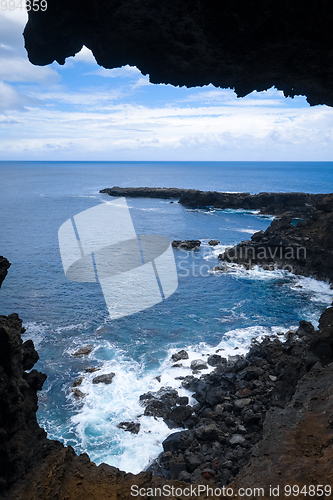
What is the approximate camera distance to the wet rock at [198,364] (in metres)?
21.3

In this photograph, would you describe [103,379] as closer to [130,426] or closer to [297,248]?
[130,426]

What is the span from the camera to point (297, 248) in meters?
39.6

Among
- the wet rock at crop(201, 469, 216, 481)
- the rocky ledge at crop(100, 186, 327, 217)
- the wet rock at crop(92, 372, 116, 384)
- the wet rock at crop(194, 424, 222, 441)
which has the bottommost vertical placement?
the wet rock at crop(92, 372, 116, 384)

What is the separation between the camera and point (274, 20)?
9023mm

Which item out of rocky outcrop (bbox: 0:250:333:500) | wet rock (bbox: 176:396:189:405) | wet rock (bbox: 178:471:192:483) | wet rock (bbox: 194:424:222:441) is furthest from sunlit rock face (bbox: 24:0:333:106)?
wet rock (bbox: 176:396:189:405)

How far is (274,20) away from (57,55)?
6.96m

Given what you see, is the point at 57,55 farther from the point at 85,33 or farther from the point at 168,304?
the point at 168,304

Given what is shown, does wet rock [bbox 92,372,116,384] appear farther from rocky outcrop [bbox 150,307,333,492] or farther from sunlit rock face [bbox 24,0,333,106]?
sunlit rock face [bbox 24,0,333,106]

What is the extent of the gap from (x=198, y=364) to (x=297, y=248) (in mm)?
23937

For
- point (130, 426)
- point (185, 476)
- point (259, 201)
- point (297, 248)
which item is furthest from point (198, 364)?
point (259, 201)

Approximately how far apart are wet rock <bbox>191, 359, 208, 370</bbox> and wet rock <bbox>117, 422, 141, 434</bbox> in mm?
5712

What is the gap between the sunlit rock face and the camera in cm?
891

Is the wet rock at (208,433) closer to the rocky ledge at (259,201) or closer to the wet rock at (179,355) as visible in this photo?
the wet rock at (179,355)

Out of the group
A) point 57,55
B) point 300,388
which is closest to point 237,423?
point 300,388
